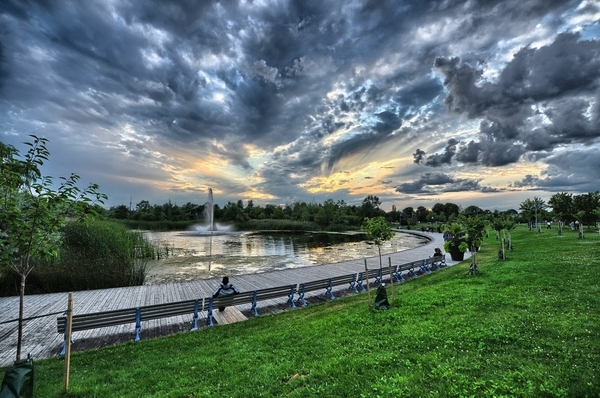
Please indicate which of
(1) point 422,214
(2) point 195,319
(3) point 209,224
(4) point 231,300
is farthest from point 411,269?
(1) point 422,214

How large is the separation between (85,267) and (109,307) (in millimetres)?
5464

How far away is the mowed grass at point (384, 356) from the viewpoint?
4.45 meters

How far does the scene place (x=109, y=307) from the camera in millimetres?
11523

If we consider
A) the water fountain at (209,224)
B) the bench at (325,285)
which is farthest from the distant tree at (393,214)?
the bench at (325,285)

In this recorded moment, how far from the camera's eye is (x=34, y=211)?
4.90m

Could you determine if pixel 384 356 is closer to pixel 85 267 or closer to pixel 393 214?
pixel 85 267

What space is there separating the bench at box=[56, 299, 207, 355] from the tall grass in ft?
23.4

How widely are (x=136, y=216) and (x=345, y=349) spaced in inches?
4601

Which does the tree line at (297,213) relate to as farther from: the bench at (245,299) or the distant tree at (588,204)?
the bench at (245,299)

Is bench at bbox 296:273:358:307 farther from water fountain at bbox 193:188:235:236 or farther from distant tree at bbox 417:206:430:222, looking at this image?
distant tree at bbox 417:206:430:222

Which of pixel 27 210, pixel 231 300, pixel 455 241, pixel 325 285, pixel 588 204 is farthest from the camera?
pixel 588 204

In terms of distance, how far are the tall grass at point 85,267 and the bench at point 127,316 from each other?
7.13 m

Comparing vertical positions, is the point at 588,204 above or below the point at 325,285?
above

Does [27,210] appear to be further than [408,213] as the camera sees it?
No
